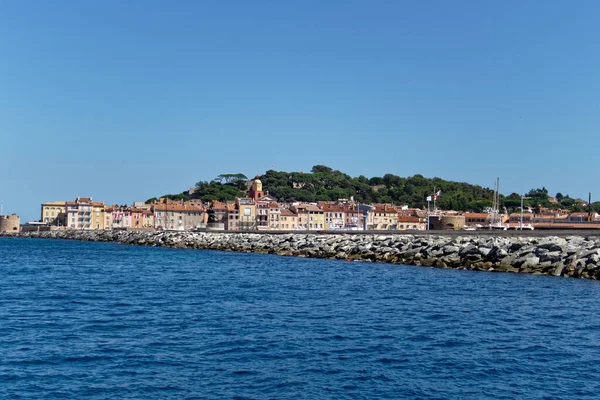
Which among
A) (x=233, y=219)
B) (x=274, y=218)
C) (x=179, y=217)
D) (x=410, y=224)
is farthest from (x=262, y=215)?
(x=410, y=224)

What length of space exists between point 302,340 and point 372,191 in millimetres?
140265

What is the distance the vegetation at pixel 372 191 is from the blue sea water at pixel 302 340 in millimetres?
106040

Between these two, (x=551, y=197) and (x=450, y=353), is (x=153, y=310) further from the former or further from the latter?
(x=551, y=197)

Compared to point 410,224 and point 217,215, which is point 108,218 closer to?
point 217,215

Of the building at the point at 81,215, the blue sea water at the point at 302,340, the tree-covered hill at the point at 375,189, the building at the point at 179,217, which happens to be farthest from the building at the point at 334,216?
the blue sea water at the point at 302,340

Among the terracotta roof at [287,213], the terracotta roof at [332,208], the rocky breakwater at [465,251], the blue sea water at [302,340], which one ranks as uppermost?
the terracotta roof at [332,208]

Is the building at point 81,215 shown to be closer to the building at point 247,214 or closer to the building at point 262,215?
the building at point 247,214

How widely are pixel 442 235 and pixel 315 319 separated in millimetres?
32491

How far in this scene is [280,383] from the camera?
1132 cm

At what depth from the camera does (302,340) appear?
1464 cm

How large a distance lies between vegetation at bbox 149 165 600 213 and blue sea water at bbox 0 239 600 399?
106040mm

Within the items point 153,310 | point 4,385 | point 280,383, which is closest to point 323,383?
point 280,383

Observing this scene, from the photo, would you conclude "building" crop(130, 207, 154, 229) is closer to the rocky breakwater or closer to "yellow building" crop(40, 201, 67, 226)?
"yellow building" crop(40, 201, 67, 226)

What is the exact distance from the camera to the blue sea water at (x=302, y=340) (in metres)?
11.2
